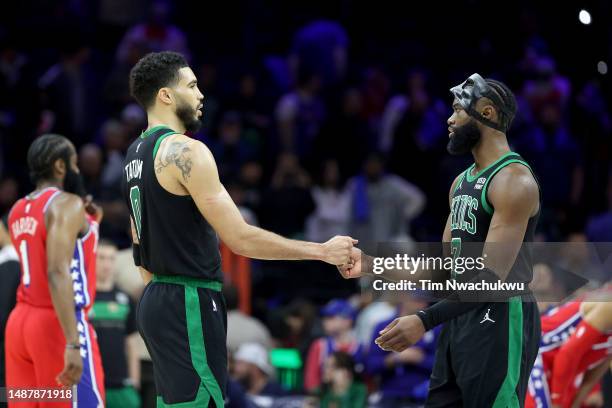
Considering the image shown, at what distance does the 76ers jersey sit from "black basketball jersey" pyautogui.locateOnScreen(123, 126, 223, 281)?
1.56 meters

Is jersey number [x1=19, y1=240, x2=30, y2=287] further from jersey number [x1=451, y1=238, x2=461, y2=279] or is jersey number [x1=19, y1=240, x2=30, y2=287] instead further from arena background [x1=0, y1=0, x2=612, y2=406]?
arena background [x1=0, y1=0, x2=612, y2=406]

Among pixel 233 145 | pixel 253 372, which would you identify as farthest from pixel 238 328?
pixel 233 145

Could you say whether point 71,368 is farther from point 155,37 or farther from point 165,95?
point 155,37

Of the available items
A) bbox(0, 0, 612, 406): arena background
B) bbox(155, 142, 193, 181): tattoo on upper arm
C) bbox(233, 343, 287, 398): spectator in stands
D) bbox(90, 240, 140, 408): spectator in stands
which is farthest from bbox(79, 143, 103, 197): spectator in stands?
bbox(155, 142, 193, 181): tattoo on upper arm

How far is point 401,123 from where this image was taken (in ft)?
46.8

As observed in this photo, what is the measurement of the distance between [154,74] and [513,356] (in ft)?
7.93

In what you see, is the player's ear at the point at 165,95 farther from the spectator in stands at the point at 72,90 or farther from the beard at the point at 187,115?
the spectator in stands at the point at 72,90

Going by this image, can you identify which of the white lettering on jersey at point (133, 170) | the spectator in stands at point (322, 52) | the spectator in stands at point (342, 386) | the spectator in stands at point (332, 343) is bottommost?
the spectator in stands at point (342, 386)

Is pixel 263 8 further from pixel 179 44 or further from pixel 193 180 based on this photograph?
pixel 193 180

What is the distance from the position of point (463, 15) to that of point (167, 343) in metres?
11.6

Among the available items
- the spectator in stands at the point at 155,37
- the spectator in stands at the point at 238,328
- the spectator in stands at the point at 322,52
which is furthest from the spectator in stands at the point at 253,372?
the spectator in stands at the point at 322,52

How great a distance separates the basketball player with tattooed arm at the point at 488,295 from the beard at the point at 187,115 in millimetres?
1449

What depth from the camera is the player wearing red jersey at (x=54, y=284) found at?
704 centimetres

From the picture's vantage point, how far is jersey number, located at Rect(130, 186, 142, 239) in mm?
5910
